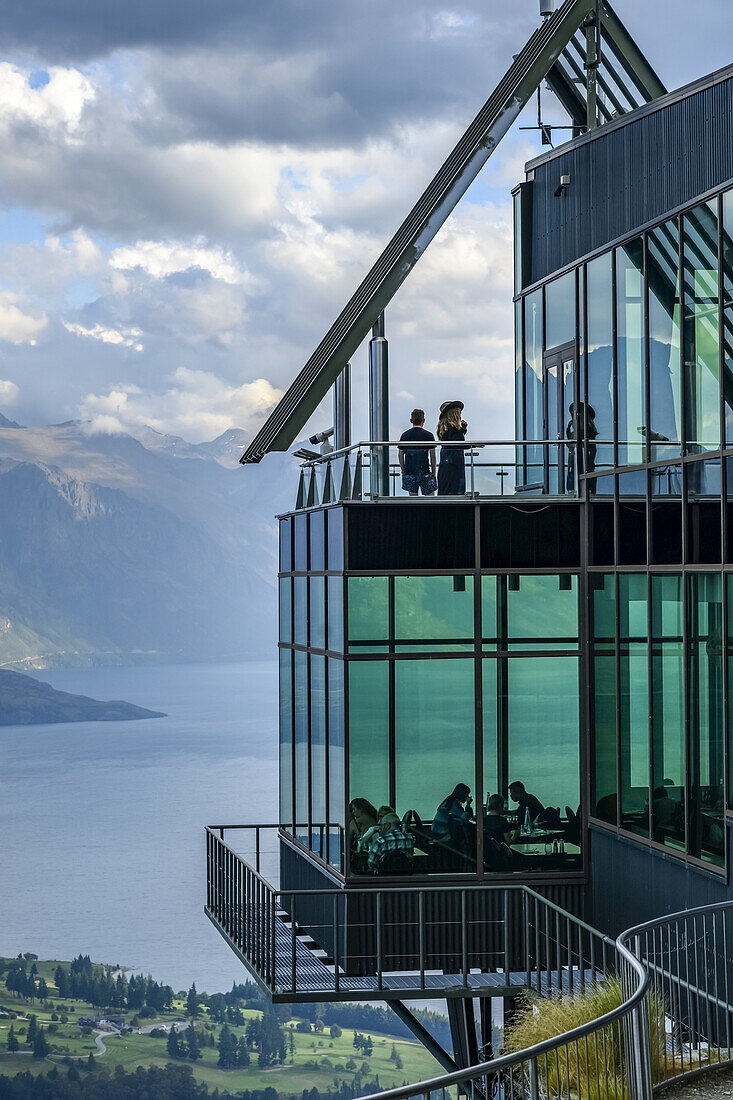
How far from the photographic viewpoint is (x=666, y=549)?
15.9 m

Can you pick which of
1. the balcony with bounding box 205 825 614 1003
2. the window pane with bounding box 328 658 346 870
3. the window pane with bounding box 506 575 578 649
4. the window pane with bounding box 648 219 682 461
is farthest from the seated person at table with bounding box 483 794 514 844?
the window pane with bounding box 648 219 682 461

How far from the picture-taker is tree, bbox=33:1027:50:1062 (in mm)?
128875

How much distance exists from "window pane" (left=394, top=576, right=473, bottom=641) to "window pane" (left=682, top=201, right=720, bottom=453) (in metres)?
3.51

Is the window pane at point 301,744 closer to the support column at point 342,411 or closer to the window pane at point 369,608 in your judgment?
the window pane at point 369,608

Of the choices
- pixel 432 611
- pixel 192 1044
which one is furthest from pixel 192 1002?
pixel 432 611

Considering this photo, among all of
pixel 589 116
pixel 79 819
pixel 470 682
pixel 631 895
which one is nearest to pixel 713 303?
pixel 470 682

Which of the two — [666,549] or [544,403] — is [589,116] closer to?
[544,403]

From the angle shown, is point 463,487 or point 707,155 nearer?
point 707,155

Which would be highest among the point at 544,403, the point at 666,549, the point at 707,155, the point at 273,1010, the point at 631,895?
the point at 707,155

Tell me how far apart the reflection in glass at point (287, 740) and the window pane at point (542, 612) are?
434cm

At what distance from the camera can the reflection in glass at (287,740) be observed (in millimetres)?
20266

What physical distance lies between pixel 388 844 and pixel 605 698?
322cm

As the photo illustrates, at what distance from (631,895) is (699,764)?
207 cm

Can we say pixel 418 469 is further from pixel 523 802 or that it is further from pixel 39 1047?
pixel 39 1047
